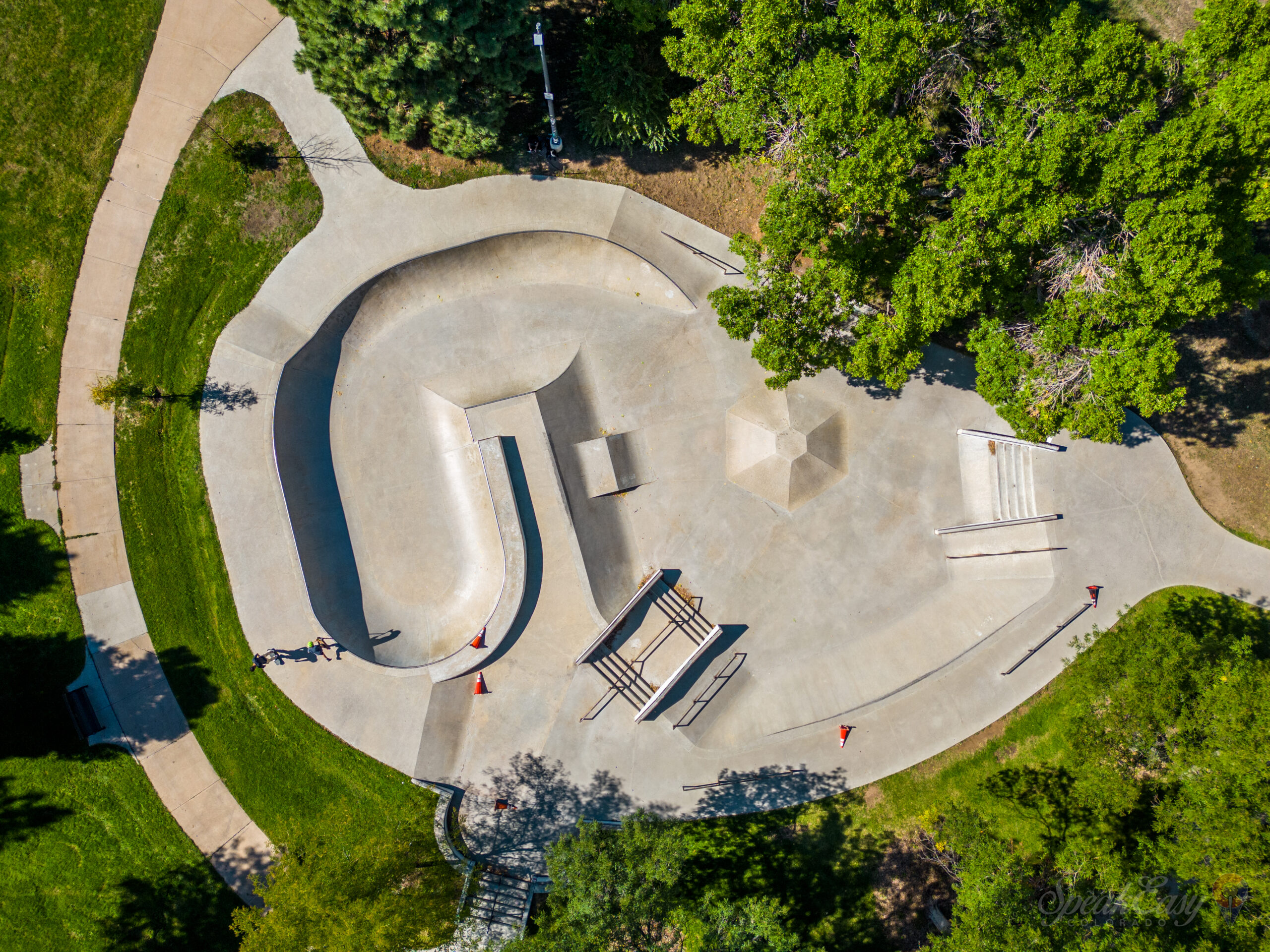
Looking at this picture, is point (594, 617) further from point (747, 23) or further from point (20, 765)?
point (20, 765)

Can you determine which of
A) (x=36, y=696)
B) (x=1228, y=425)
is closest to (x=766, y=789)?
(x=1228, y=425)

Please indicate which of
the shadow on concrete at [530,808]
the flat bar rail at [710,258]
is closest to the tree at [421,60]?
the flat bar rail at [710,258]

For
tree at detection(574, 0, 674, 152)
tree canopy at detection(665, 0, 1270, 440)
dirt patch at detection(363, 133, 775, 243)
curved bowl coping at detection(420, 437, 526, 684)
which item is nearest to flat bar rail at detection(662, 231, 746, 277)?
dirt patch at detection(363, 133, 775, 243)

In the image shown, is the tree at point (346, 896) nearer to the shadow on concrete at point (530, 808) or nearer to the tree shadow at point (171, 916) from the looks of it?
the shadow on concrete at point (530, 808)

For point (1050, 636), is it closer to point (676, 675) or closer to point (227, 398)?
point (676, 675)

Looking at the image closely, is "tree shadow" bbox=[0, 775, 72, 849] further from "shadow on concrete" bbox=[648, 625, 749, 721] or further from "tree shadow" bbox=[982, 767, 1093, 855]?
"tree shadow" bbox=[982, 767, 1093, 855]
